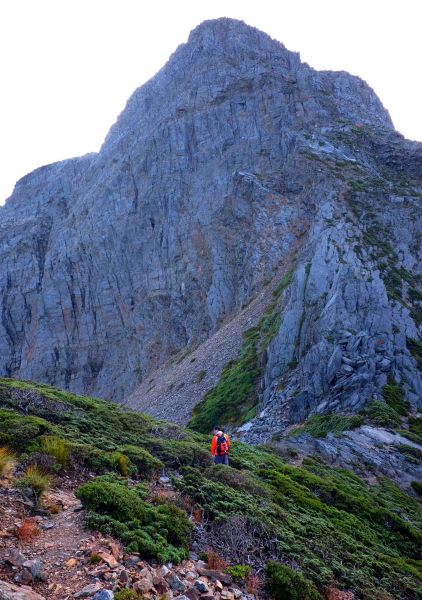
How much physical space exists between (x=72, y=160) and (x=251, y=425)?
7853 cm

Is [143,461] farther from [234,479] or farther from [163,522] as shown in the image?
[163,522]

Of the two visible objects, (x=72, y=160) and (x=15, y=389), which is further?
(x=72, y=160)

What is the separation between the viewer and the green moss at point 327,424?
1056 inches

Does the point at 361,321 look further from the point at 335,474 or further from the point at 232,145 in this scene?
the point at 232,145

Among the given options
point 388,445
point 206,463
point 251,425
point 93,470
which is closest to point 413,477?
point 388,445

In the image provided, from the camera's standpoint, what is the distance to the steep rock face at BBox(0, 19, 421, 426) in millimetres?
41750

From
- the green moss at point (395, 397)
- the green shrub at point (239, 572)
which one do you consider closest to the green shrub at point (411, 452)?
the green moss at point (395, 397)

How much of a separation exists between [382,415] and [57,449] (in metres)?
20.8

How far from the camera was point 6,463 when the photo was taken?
10031 mm

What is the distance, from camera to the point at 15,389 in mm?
15578

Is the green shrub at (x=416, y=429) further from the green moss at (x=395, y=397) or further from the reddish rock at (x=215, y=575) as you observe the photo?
the reddish rock at (x=215, y=575)

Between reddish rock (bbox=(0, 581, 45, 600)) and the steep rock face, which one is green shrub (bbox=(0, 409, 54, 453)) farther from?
the steep rock face

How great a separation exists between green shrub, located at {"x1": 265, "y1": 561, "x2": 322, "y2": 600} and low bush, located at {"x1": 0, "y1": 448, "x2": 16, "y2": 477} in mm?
5461

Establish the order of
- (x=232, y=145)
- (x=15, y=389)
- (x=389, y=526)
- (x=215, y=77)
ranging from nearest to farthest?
(x=15, y=389) → (x=389, y=526) → (x=232, y=145) → (x=215, y=77)
